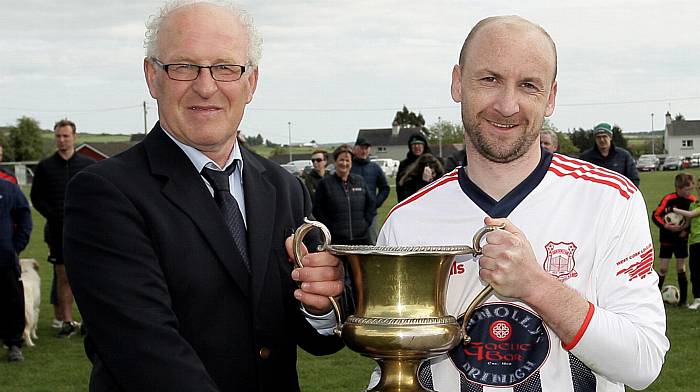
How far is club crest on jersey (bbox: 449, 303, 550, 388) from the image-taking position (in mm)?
2664

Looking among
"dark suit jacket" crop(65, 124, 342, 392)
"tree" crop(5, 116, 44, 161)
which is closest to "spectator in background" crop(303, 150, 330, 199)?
"dark suit jacket" crop(65, 124, 342, 392)

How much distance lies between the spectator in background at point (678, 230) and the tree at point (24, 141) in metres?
70.4

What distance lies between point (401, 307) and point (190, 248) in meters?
0.67

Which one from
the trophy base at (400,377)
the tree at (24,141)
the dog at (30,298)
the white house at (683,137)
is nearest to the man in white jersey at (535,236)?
the trophy base at (400,377)

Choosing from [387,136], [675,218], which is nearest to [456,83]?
[675,218]

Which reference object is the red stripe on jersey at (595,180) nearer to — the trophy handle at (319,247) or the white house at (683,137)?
the trophy handle at (319,247)

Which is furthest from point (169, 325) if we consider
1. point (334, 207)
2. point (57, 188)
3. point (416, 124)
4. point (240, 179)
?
point (416, 124)

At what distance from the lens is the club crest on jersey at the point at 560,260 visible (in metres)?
2.65

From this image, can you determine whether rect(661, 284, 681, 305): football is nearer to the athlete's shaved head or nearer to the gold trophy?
the athlete's shaved head

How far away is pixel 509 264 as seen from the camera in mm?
2264

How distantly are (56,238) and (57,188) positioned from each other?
1.81 ft

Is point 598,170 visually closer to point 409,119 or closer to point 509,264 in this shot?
point 509,264

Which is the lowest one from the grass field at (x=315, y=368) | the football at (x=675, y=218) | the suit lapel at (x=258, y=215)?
the grass field at (x=315, y=368)

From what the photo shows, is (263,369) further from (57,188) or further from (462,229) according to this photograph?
(57,188)
